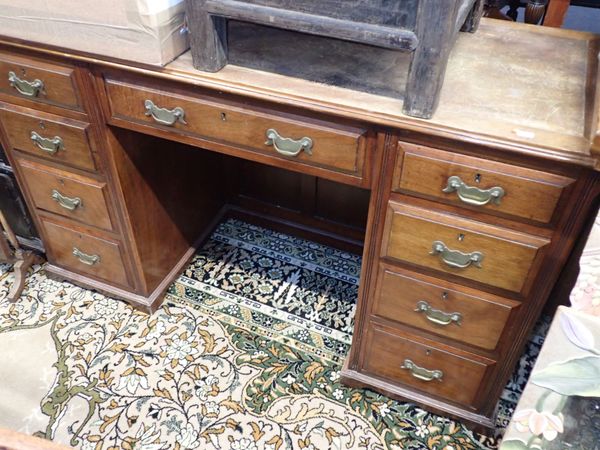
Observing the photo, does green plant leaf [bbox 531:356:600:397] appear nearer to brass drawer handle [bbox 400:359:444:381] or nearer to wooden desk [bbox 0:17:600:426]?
wooden desk [bbox 0:17:600:426]

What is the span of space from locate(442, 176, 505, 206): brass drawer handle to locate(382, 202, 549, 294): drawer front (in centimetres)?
6

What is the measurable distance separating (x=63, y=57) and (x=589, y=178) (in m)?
1.15

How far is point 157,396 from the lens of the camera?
1.52 m

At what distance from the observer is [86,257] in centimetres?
169

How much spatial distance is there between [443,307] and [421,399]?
0.37m

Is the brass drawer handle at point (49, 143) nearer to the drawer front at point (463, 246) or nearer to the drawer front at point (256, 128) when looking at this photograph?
the drawer front at point (256, 128)

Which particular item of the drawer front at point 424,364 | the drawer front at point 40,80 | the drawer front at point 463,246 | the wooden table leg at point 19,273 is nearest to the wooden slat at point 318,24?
the drawer front at point 463,246

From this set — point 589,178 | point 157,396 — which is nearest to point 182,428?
point 157,396

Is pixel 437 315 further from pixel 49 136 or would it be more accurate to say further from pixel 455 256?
pixel 49 136

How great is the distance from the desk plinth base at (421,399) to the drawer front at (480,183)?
26.4 inches

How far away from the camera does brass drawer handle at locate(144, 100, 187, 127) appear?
1.17 m

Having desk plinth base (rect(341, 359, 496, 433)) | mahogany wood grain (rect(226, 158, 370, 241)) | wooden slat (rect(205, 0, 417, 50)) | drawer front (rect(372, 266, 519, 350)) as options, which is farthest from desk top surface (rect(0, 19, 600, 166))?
desk plinth base (rect(341, 359, 496, 433))

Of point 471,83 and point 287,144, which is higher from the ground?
point 471,83

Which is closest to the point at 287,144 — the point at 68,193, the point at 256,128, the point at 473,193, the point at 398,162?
the point at 256,128
